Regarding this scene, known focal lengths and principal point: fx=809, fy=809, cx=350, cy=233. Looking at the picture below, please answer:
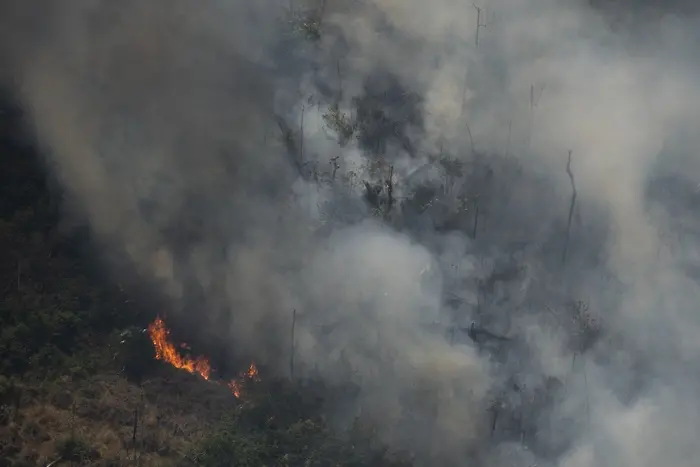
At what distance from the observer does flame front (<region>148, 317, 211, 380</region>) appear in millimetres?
37094

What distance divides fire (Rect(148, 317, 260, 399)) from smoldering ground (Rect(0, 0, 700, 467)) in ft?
4.41

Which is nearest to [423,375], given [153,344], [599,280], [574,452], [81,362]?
[574,452]

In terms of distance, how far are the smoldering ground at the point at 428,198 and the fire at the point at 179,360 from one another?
4.41ft

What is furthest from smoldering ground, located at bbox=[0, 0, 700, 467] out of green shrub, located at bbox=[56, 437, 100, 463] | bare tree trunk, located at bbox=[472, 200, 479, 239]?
green shrub, located at bbox=[56, 437, 100, 463]

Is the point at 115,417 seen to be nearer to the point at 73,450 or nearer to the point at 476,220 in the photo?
the point at 73,450

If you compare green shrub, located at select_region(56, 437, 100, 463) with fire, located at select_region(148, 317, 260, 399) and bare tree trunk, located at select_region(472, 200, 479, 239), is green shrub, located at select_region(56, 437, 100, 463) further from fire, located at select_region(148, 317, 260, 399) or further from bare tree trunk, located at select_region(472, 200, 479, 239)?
bare tree trunk, located at select_region(472, 200, 479, 239)

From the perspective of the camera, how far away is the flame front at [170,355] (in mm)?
37094

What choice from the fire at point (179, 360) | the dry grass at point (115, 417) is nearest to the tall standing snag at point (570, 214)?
the fire at point (179, 360)

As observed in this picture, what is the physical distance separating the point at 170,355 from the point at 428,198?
46.0ft

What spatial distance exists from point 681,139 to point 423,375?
53.1 ft

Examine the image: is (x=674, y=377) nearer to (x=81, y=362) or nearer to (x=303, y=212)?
(x=303, y=212)

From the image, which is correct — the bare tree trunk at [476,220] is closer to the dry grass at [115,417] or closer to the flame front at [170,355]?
the dry grass at [115,417]

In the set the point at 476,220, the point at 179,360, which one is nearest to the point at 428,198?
the point at 476,220

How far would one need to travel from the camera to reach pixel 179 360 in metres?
37.4
